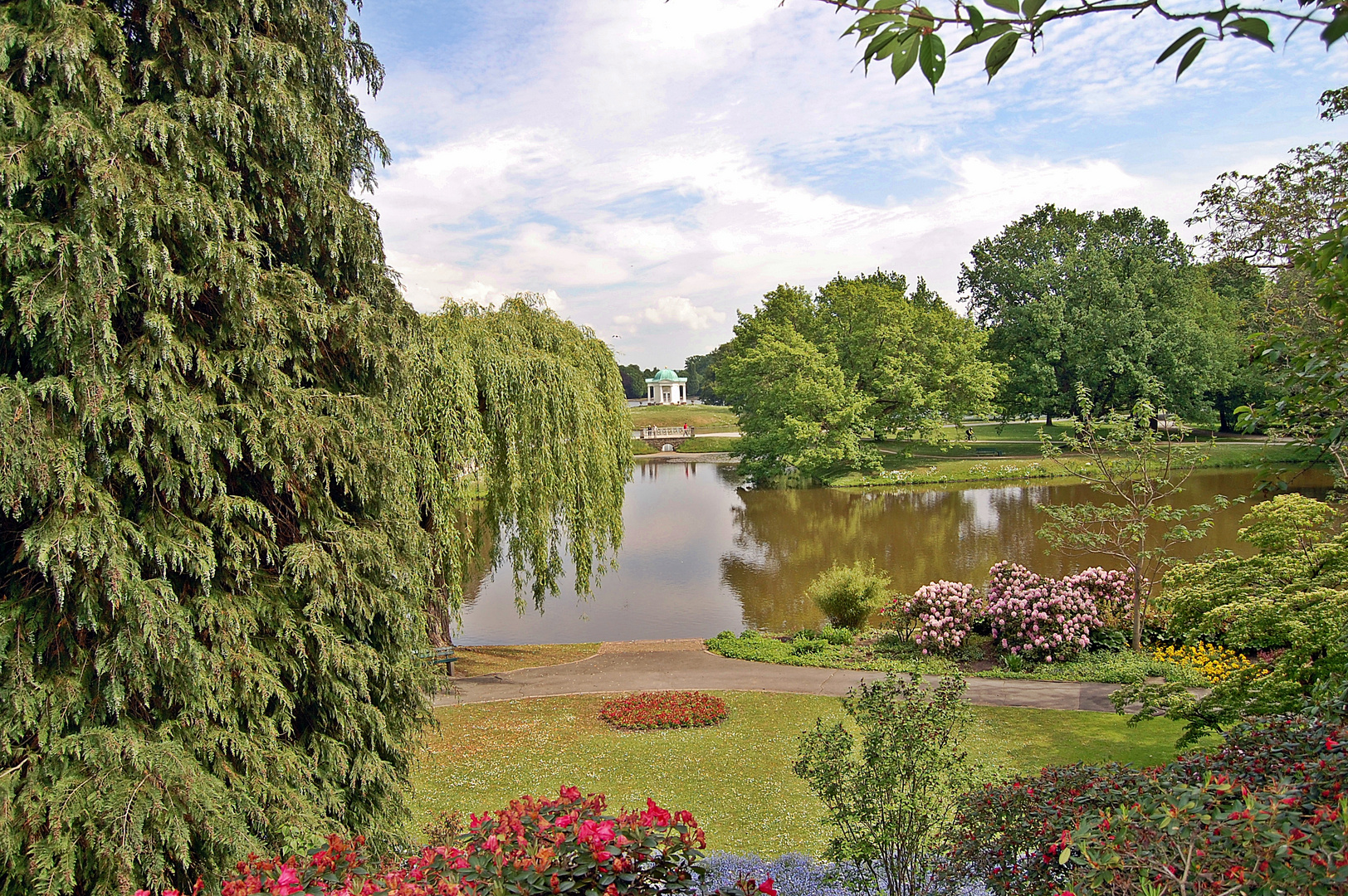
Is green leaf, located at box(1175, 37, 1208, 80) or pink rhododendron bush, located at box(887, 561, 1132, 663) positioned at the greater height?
green leaf, located at box(1175, 37, 1208, 80)

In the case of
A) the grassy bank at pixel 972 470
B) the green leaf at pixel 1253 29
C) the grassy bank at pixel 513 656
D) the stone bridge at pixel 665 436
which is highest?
the green leaf at pixel 1253 29

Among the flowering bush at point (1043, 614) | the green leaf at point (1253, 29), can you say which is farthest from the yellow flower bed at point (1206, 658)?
the green leaf at point (1253, 29)

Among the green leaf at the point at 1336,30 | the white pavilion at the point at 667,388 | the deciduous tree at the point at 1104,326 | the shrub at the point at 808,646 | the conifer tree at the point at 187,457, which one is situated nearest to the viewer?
the green leaf at the point at 1336,30

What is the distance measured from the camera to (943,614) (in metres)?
13.6

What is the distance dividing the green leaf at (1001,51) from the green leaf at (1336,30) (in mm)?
529

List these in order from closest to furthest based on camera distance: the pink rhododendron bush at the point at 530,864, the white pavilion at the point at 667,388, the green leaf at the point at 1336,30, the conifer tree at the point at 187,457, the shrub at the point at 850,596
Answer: the green leaf at the point at 1336,30
the pink rhododendron bush at the point at 530,864
the conifer tree at the point at 187,457
the shrub at the point at 850,596
the white pavilion at the point at 667,388

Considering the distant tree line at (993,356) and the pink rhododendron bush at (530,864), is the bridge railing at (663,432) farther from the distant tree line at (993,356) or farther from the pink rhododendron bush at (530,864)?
the pink rhododendron bush at (530,864)

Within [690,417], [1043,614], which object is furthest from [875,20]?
[690,417]

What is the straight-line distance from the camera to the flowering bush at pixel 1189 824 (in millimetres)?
2291

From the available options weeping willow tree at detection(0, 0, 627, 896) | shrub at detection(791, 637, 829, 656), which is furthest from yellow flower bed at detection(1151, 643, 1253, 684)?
weeping willow tree at detection(0, 0, 627, 896)

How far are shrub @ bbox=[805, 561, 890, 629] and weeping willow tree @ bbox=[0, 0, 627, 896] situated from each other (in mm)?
10439

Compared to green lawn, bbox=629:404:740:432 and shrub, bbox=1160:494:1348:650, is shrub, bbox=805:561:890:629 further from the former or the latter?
green lawn, bbox=629:404:740:432

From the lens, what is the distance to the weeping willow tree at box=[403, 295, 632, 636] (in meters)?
10.7

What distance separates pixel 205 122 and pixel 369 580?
324 centimetres
